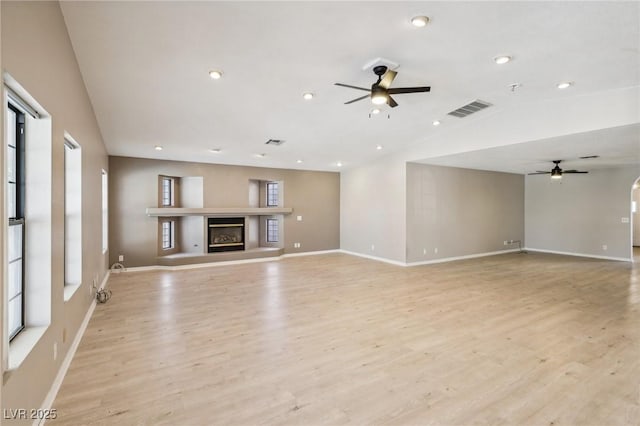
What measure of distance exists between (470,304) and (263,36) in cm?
444

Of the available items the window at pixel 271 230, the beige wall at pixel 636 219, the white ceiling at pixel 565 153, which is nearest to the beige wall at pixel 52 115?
the window at pixel 271 230

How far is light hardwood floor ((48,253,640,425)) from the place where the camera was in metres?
2.19

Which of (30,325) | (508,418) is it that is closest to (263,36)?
(30,325)

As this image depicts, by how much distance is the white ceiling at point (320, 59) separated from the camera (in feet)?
8.62

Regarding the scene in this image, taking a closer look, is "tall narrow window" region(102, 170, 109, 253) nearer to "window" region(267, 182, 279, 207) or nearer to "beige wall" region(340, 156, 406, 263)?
"window" region(267, 182, 279, 207)

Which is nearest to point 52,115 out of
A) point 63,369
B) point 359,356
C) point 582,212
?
point 63,369

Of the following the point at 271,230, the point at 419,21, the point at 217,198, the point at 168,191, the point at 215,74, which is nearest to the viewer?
the point at 419,21

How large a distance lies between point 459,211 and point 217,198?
6.49 m

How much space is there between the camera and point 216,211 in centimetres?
773

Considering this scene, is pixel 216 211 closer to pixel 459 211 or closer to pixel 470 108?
pixel 470 108

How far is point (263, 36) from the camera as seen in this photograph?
288 centimetres

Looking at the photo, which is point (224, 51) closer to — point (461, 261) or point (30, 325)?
point (30, 325)

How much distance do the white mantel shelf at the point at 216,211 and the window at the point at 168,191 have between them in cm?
51

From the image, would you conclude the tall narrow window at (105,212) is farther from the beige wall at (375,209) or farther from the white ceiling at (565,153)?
the white ceiling at (565,153)
